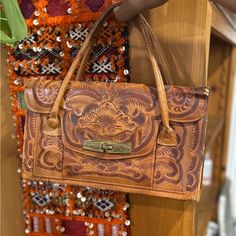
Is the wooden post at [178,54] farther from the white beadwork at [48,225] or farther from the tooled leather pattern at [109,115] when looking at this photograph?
the white beadwork at [48,225]

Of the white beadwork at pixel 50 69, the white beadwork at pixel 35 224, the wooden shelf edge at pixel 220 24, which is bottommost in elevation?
the white beadwork at pixel 35 224

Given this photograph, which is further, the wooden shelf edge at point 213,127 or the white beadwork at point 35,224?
the wooden shelf edge at point 213,127

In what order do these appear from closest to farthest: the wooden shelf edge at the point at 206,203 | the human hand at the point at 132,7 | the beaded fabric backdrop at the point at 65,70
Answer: the human hand at the point at 132,7 < the beaded fabric backdrop at the point at 65,70 < the wooden shelf edge at the point at 206,203

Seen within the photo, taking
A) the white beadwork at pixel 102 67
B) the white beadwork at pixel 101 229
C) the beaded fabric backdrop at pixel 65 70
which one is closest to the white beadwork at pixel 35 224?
the beaded fabric backdrop at pixel 65 70

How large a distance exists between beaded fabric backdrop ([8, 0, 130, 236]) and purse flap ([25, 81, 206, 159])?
0.25ft

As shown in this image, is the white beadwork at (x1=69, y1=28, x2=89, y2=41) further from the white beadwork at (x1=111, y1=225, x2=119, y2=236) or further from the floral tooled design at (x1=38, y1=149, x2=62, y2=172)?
the white beadwork at (x1=111, y1=225, x2=119, y2=236)

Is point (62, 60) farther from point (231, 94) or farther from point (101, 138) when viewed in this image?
point (231, 94)

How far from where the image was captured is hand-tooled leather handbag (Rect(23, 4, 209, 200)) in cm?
50

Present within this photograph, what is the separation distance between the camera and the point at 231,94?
3.91 ft

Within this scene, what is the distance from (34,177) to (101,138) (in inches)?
6.2

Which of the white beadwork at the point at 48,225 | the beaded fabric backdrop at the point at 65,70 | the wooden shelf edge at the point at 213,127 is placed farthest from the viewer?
the wooden shelf edge at the point at 213,127

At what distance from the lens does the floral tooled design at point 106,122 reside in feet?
1.71

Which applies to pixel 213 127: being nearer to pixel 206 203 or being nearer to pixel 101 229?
pixel 206 203

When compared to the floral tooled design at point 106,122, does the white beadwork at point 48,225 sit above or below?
below
